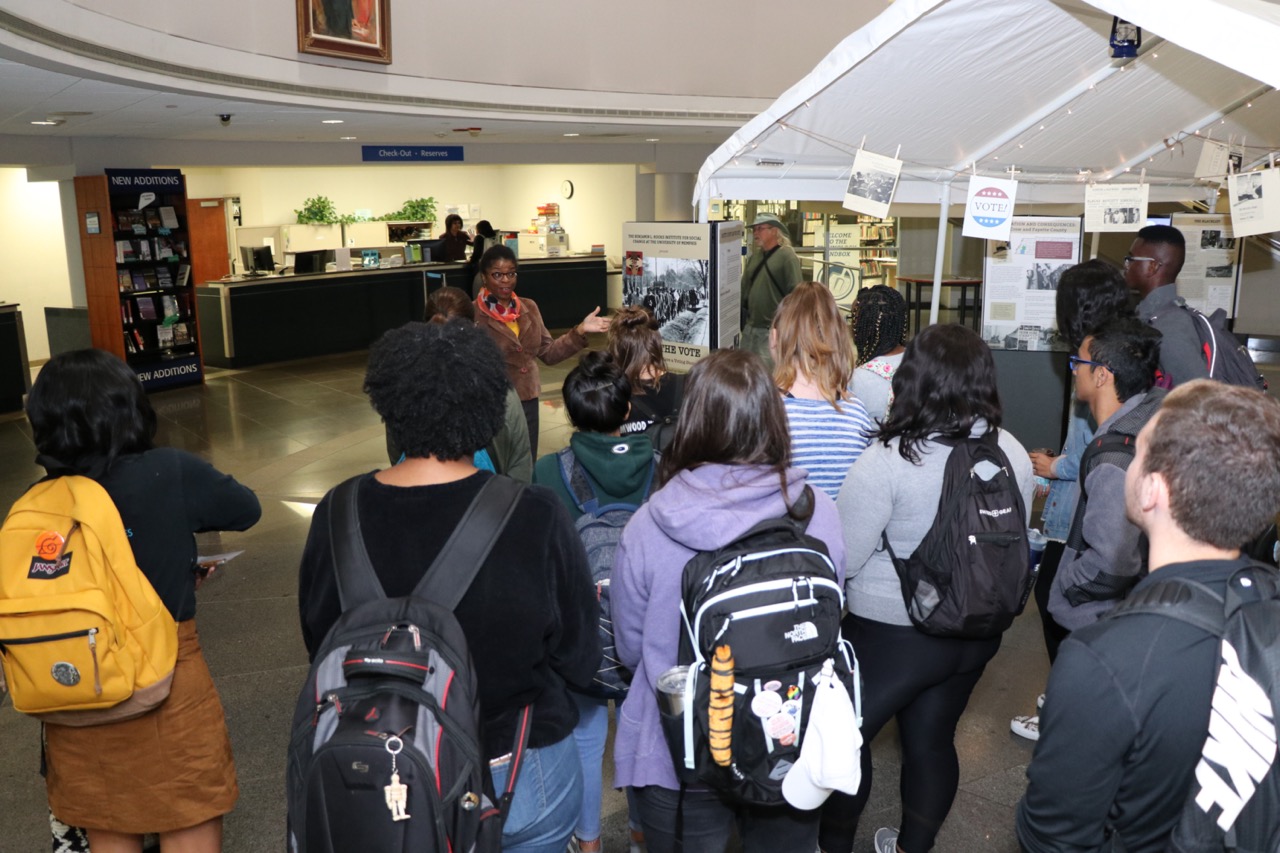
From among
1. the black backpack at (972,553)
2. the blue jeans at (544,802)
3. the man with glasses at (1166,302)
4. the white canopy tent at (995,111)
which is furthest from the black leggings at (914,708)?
the white canopy tent at (995,111)

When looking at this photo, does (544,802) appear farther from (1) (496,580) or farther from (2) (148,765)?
(2) (148,765)

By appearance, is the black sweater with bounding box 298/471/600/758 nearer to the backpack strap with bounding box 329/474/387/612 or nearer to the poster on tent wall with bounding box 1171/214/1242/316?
the backpack strap with bounding box 329/474/387/612

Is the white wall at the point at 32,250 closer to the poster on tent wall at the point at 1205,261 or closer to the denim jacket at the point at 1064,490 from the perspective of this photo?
the poster on tent wall at the point at 1205,261

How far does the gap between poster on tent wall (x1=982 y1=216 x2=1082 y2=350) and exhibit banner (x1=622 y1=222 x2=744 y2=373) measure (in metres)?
1.47

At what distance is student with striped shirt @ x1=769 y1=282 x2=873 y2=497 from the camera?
116 inches

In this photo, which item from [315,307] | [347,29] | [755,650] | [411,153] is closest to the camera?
[755,650]

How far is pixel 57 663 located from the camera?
213 cm

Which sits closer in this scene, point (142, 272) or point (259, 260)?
point (142, 272)

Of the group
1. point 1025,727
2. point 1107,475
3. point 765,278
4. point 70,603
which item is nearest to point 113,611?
point 70,603

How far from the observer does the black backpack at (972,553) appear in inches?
94.5

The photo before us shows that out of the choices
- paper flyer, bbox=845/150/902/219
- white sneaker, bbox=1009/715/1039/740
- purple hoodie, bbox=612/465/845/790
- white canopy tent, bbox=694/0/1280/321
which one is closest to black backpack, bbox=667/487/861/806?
purple hoodie, bbox=612/465/845/790

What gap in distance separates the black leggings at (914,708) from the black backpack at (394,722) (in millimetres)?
1166

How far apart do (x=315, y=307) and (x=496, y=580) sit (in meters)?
11.7

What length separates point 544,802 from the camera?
2.08 metres
